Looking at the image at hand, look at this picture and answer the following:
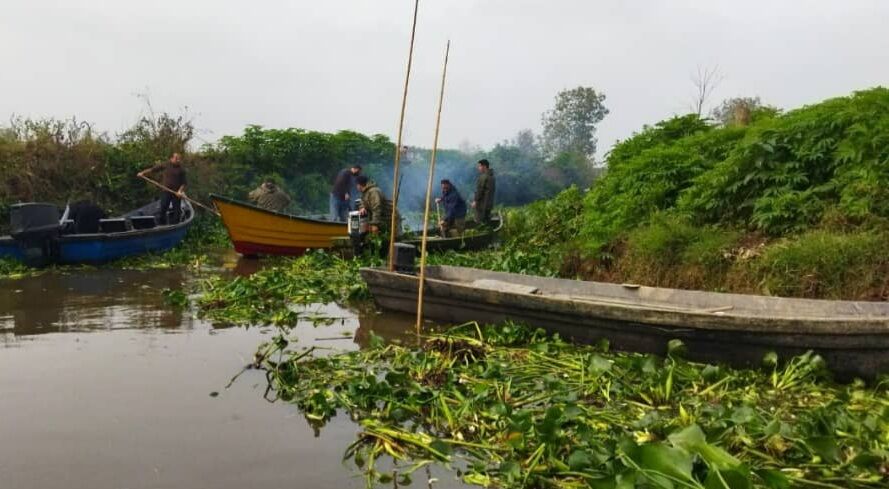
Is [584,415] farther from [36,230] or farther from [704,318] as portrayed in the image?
[36,230]

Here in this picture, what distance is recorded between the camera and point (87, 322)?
7.41 meters

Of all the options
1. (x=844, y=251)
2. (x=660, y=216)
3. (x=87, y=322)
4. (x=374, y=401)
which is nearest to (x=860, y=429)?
(x=374, y=401)

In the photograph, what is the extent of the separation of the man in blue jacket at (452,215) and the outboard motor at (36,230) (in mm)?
6966

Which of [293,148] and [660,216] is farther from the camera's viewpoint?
[293,148]

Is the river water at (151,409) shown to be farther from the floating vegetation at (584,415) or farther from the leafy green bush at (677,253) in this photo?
the leafy green bush at (677,253)

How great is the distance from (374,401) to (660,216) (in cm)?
550

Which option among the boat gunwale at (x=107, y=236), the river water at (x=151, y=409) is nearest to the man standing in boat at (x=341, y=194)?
the boat gunwale at (x=107, y=236)

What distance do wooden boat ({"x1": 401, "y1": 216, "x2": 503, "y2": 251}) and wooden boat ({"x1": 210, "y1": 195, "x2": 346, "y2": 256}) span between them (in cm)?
173

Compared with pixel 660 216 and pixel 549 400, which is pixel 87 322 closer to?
pixel 549 400

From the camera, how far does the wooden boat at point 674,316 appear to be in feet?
17.1

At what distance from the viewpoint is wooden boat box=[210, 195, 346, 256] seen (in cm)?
1192

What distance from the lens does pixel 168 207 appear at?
1454 cm

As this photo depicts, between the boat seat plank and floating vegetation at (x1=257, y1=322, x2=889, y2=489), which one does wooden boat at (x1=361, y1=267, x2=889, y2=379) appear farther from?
floating vegetation at (x1=257, y1=322, x2=889, y2=489)

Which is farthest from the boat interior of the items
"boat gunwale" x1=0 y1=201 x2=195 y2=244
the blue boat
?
the blue boat
